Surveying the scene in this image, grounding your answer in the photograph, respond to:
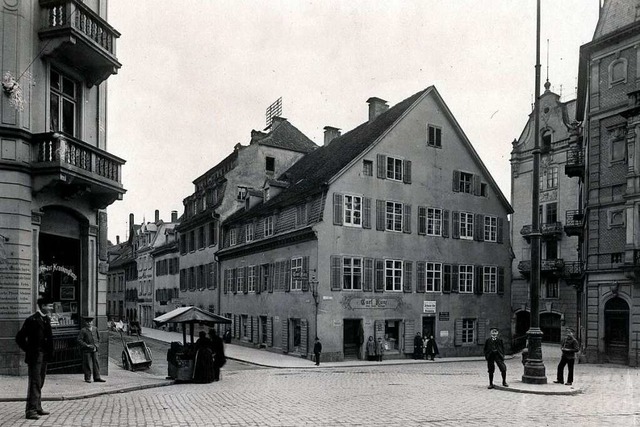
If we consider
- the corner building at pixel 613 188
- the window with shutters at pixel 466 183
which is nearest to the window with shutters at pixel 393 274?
the window with shutters at pixel 466 183

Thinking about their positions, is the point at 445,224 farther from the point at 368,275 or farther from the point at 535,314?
the point at 535,314

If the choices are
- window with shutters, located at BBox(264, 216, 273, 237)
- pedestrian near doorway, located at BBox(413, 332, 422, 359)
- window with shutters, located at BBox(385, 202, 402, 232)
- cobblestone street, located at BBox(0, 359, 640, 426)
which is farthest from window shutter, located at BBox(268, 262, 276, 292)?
cobblestone street, located at BBox(0, 359, 640, 426)

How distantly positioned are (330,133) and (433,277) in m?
14.4

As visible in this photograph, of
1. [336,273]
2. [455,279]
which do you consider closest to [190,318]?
[336,273]

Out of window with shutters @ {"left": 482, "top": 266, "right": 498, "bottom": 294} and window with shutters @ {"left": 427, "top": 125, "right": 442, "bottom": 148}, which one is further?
window with shutters @ {"left": 482, "top": 266, "right": 498, "bottom": 294}

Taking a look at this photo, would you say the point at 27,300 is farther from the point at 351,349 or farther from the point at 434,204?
the point at 434,204

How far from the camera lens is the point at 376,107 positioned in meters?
39.7

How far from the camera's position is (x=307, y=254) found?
3127cm

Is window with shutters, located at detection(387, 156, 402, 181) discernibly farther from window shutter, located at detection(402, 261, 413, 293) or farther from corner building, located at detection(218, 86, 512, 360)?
window shutter, located at detection(402, 261, 413, 293)

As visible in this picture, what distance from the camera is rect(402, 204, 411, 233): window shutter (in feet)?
109

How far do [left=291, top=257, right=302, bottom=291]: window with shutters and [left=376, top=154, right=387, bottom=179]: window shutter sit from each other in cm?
602

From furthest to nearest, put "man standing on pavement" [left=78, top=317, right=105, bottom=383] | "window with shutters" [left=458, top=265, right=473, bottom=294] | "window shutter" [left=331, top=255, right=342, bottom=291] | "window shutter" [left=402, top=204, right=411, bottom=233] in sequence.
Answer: "window with shutters" [left=458, top=265, right=473, bottom=294] → "window shutter" [left=402, top=204, right=411, bottom=233] → "window shutter" [left=331, top=255, right=342, bottom=291] → "man standing on pavement" [left=78, top=317, right=105, bottom=383]

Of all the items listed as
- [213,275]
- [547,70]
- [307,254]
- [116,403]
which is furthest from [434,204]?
[116,403]

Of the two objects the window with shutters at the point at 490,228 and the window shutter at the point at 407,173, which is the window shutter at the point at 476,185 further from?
the window shutter at the point at 407,173
